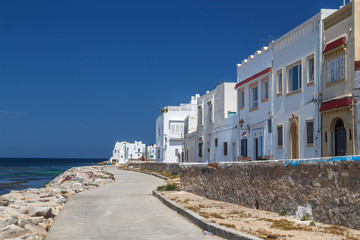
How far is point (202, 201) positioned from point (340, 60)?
29.2ft

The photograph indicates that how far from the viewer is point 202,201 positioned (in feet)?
47.6

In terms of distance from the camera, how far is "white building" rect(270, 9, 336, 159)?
2011cm

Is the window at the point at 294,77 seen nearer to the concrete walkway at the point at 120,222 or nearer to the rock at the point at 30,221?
the concrete walkway at the point at 120,222

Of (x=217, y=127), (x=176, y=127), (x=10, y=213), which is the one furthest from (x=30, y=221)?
(x=176, y=127)

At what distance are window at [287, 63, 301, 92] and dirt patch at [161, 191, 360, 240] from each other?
11.0 metres

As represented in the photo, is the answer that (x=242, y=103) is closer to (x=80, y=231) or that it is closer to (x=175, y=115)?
(x=80, y=231)

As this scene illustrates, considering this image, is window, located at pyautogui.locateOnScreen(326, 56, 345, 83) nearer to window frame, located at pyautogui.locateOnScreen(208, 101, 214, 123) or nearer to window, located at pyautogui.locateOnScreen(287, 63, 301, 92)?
window, located at pyautogui.locateOnScreen(287, 63, 301, 92)

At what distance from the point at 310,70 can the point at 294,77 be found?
5.25ft

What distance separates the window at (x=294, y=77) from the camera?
71.9 feet

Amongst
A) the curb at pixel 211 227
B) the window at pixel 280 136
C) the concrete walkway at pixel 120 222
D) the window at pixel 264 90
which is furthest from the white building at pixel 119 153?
the curb at pixel 211 227

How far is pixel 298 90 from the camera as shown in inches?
857

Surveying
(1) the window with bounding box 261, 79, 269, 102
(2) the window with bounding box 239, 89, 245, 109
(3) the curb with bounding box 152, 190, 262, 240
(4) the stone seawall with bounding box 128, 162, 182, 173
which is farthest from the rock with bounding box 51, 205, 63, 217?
(4) the stone seawall with bounding box 128, 162, 182, 173

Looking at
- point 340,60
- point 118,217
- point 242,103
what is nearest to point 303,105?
point 340,60

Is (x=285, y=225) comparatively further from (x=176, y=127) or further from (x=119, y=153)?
(x=119, y=153)
